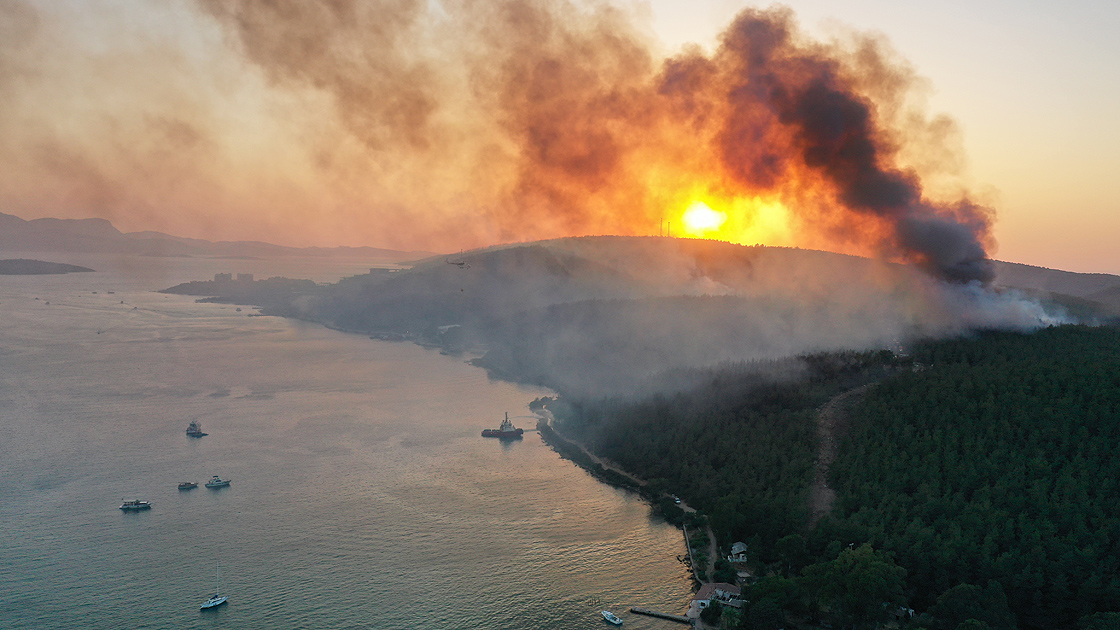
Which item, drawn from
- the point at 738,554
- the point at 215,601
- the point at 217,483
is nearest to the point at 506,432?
the point at 217,483

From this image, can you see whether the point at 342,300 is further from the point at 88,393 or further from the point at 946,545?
the point at 946,545

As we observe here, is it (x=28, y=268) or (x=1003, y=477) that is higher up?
(x=28, y=268)

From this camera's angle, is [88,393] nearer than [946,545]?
No

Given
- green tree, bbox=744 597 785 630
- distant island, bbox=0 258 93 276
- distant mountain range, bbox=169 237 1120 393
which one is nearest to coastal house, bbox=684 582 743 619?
green tree, bbox=744 597 785 630

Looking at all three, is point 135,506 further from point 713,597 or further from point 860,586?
point 860,586

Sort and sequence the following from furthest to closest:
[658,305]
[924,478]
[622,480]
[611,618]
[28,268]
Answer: [28,268] < [658,305] < [622,480] < [924,478] < [611,618]

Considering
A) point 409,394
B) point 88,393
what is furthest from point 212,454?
point 88,393

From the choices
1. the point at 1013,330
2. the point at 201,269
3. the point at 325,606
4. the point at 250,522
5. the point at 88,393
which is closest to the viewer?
the point at 325,606

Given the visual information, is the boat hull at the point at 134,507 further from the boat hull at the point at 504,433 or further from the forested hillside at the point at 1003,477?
the forested hillside at the point at 1003,477
